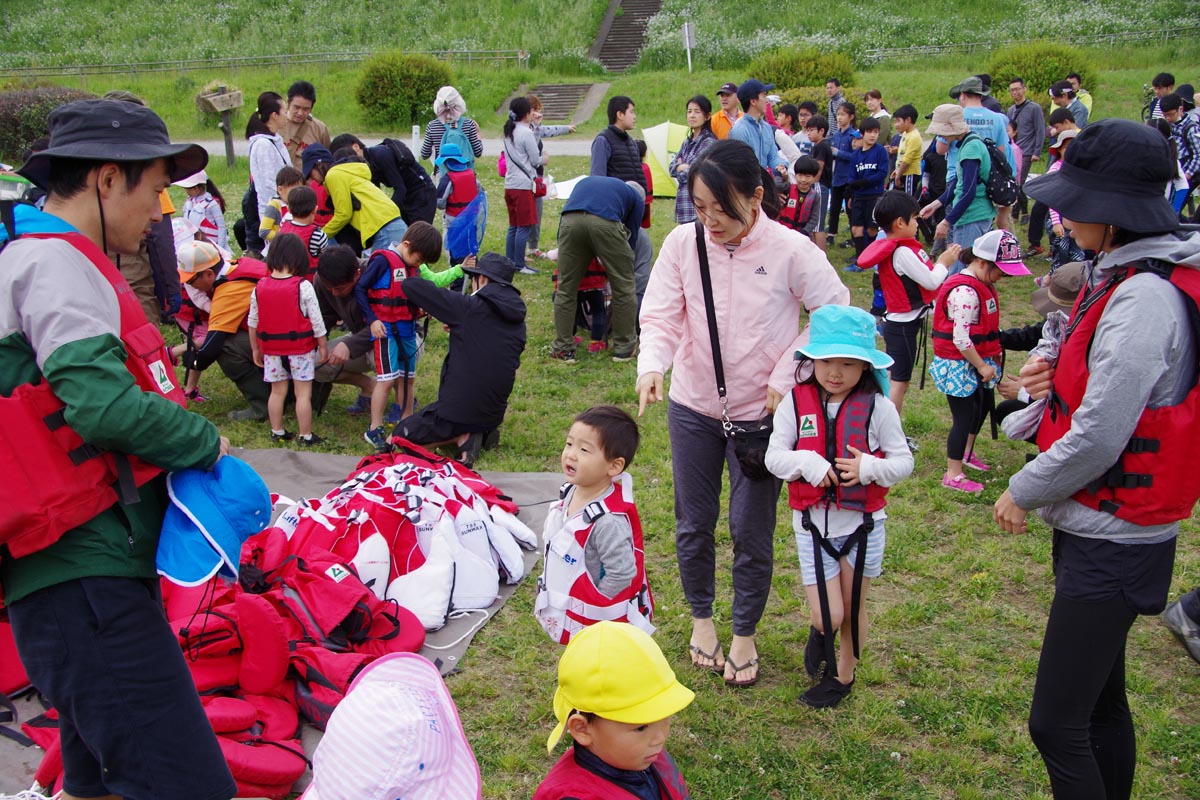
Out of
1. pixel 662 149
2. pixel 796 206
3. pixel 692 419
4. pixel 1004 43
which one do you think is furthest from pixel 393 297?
pixel 1004 43

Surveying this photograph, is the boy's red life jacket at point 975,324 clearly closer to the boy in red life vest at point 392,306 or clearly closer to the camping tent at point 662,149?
the boy in red life vest at point 392,306

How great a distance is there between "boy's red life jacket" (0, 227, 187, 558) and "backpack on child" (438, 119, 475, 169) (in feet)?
27.1

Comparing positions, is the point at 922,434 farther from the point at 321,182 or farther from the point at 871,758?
the point at 321,182

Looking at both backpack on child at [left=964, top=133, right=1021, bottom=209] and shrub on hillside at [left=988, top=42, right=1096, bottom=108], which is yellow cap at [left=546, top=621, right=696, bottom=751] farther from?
shrub on hillside at [left=988, top=42, right=1096, bottom=108]

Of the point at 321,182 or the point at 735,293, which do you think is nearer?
the point at 735,293

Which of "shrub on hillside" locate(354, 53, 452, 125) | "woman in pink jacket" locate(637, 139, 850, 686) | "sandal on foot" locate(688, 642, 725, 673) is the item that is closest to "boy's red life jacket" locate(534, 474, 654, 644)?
"woman in pink jacket" locate(637, 139, 850, 686)

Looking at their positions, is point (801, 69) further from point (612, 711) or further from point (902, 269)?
point (612, 711)

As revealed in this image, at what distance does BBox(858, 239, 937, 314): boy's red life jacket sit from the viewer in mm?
6371

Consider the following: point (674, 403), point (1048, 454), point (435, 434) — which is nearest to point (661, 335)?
point (674, 403)

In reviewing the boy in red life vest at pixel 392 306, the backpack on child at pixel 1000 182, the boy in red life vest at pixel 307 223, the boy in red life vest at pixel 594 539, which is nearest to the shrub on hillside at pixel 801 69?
the backpack on child at pixel 1000 182

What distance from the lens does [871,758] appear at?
3.69 metres

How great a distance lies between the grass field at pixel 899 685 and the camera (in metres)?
3.61

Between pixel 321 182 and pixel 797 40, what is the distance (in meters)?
29.7

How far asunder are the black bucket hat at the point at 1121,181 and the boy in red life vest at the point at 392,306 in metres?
4.82
